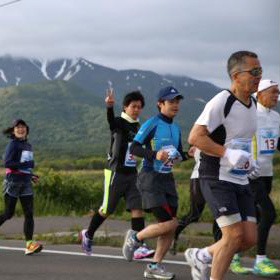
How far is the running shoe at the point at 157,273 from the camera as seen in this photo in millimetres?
6391

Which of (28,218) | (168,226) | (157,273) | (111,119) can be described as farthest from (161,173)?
(28,218)

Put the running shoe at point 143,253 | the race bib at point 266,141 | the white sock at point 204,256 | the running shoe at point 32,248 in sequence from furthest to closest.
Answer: the running shoe at point 32,248 < the running shoe at point 143,253 < the race bib at point 266,141 < the white sock at point 204,256

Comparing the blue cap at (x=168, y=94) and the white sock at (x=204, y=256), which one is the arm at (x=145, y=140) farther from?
the white sock at (x=204, y=256)

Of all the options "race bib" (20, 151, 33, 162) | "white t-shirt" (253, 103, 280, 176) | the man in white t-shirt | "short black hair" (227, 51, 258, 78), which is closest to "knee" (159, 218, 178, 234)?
"white t-shirt" (253, 103, 280, 176)

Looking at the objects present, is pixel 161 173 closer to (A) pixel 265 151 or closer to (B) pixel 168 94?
(B) pixel 168 94

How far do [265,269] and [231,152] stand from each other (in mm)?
1845

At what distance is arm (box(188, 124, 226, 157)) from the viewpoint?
16.7 feet

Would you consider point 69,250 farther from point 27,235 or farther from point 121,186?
point 121,186

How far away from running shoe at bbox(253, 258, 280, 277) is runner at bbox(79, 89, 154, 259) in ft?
4.41

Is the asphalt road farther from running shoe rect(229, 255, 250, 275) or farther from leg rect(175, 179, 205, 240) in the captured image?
leg rect(175, 179, 205, 240)

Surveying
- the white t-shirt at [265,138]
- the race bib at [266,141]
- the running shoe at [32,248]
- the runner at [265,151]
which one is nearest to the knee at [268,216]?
the runner at [265,151]

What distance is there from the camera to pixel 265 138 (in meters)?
6.75

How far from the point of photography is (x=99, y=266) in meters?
7.13

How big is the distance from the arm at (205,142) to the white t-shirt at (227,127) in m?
0.04
